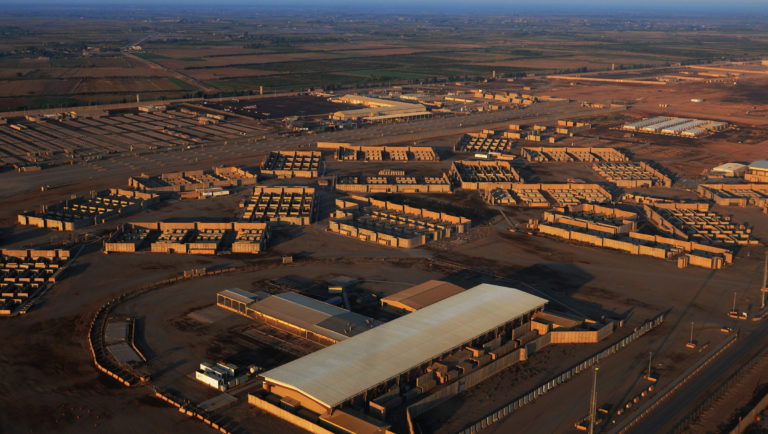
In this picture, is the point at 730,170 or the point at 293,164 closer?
the point at 730,170

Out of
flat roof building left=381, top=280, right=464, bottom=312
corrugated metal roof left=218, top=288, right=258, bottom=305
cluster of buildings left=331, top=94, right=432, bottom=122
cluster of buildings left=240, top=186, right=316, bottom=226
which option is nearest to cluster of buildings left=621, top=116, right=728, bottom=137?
cluster of buildings left=331, top=94, right=432, bottom=122

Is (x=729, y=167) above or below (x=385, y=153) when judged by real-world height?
above

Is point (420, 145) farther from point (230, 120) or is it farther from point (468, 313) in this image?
point (468, 313)

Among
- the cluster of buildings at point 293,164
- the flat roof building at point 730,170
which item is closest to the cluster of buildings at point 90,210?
the cluster of buildings at point 293,164

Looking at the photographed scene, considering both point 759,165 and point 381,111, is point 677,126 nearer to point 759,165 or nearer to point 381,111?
point 759,165

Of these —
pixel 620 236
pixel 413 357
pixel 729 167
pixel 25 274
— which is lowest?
pixel 25 274

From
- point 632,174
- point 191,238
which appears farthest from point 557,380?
point 632,174

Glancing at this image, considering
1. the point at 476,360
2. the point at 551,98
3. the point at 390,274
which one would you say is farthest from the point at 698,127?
the point at 476,360
